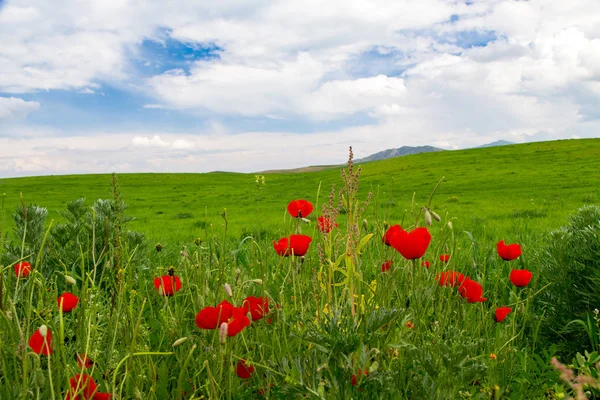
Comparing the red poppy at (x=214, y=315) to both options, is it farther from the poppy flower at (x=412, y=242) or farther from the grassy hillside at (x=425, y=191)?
the grassy hillside at (x=425, y=191)

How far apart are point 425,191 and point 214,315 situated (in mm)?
24454

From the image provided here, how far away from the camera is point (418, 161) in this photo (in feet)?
169

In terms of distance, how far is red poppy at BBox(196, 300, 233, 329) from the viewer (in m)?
1.54

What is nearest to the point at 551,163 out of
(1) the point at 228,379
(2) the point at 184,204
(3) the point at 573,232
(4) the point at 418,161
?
(4) the point at 418,161

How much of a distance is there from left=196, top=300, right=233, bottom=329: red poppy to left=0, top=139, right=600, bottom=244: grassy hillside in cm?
707

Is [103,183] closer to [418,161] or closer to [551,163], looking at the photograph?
[418,161]

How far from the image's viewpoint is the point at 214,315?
1.56m

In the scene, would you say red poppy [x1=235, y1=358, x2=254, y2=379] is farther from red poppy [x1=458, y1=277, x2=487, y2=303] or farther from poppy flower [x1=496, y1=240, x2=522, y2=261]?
poppy flower [x1=496, y1=240, x2=522, y2=261]

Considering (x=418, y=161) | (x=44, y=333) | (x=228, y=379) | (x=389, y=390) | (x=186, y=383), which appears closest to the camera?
(x=44, y=333)

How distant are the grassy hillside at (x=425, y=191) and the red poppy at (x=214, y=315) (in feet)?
23.2

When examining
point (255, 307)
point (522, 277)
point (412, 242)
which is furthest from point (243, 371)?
point (522, 277)

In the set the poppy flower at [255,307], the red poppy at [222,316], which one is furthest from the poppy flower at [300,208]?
the red poppy at [222,316]

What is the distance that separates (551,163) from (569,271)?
38763 millimetres

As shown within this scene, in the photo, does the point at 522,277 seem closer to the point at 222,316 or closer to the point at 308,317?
the point at 308,317
